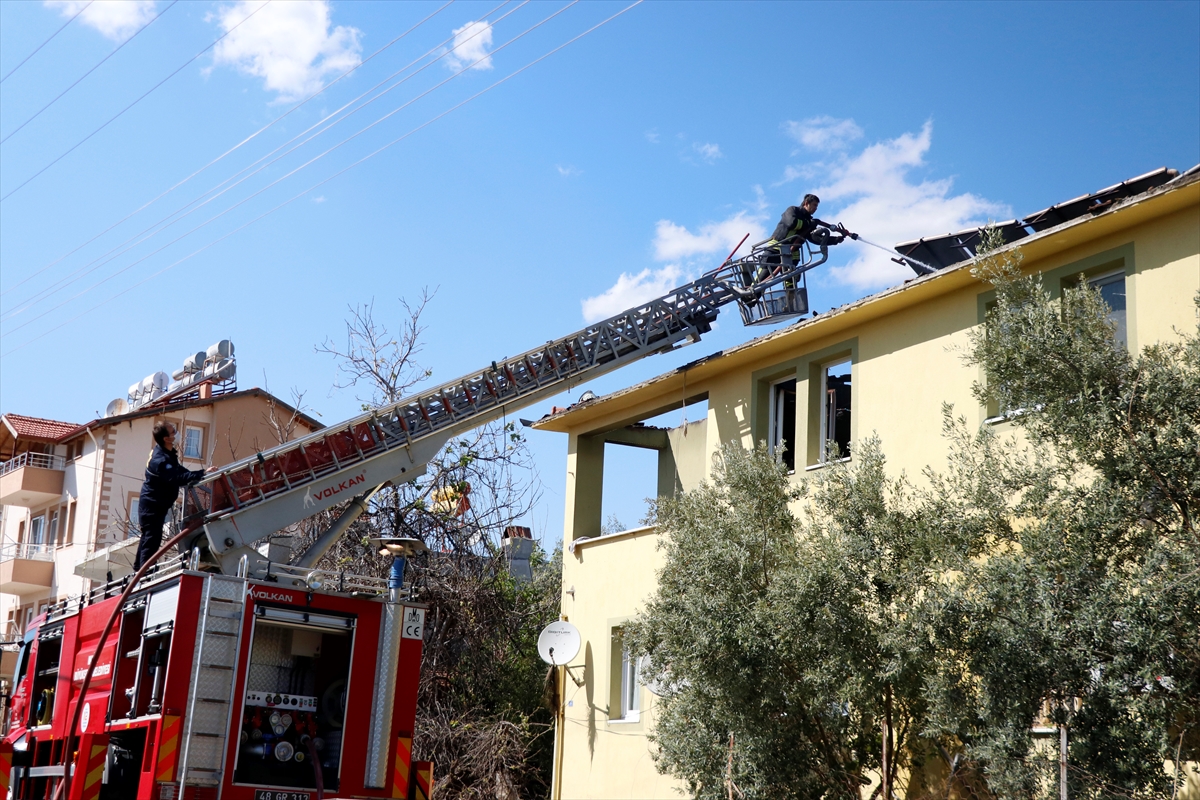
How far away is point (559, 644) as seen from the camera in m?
17.2

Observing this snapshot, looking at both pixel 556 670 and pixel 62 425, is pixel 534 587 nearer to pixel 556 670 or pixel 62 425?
pixel 556 670

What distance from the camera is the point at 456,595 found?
2102 centimetres

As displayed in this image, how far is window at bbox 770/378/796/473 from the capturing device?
15.5 m

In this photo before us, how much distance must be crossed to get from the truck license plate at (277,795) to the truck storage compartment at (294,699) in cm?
11

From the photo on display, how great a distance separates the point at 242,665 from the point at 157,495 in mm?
2860

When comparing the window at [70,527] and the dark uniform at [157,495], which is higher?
the window at [70,527]

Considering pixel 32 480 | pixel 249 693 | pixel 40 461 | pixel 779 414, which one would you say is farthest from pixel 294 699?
pixel 40 461

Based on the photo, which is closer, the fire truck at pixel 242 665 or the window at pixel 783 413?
the fire truck at pixel 242 665

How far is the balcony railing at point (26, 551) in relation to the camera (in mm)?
38844

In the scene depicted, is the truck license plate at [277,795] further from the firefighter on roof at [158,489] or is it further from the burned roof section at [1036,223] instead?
the burned roof section at [1036,223]

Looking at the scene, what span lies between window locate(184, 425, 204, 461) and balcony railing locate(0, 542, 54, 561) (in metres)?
5.64

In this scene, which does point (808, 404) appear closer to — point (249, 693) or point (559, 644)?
point (559, 644)

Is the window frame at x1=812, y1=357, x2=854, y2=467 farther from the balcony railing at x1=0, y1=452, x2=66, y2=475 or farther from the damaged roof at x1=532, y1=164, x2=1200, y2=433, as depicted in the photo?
the balcony railing at x1=0, y1=452, x2=66, y2=475

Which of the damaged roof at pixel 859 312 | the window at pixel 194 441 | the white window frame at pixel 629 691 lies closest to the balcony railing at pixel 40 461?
the window at pixel 194 441
